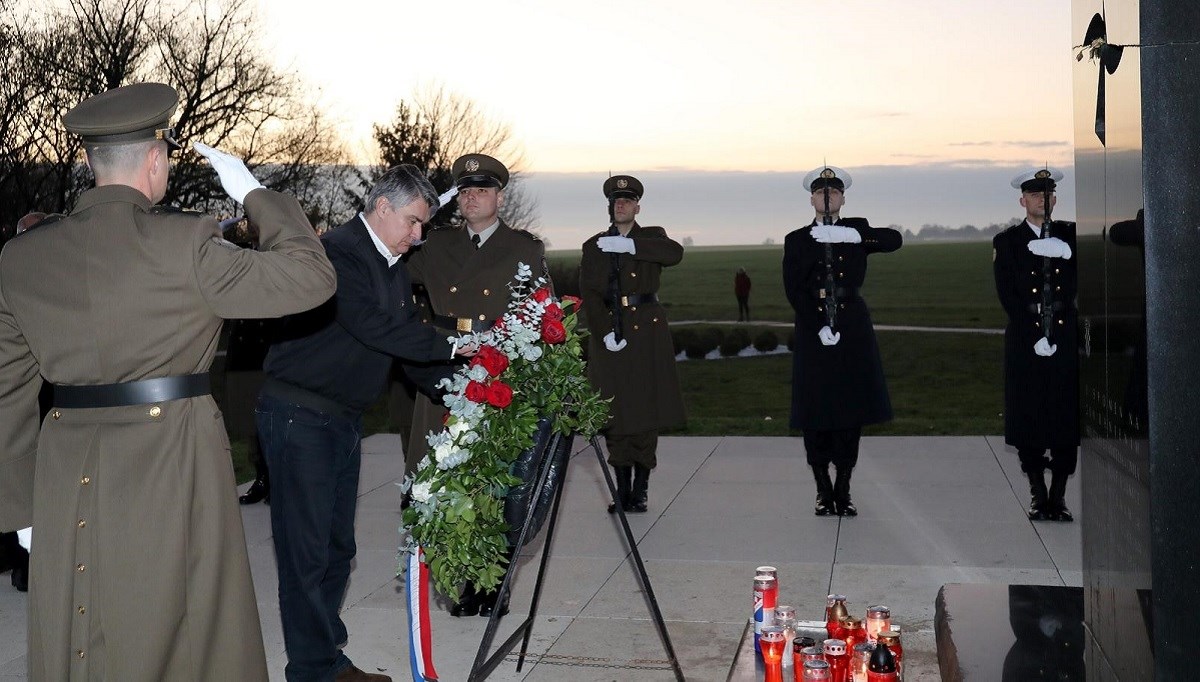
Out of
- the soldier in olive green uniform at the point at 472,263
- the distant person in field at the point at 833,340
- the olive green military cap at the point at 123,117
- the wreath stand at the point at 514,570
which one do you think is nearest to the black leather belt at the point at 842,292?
the distant person in field at the point at 833,340

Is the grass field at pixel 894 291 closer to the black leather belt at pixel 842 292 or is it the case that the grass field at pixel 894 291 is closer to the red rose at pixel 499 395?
the black leather belt at pixel 842 292

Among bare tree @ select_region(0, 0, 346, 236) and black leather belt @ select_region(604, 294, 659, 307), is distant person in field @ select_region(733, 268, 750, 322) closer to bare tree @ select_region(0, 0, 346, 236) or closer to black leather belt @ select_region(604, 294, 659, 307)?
bare tree @ select_region(0, 0, 346, 236)

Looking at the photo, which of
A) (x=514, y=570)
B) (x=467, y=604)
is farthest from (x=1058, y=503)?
(x=514, y=570)

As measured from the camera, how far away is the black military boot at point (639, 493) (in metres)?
8.03

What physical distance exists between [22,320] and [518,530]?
2.05 m

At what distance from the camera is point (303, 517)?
14.5 ft

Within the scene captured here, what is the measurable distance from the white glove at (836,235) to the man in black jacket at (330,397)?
11.5 ft

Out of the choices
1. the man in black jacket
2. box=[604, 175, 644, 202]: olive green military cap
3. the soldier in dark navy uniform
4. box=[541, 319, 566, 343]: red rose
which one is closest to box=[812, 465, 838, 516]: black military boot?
the soldier in dark navy uniform

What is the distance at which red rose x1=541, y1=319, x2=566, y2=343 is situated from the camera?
4.57 m

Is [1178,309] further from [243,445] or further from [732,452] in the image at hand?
[243,445]

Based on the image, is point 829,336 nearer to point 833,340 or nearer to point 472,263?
point 833,340

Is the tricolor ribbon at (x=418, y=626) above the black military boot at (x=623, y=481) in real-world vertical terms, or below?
above

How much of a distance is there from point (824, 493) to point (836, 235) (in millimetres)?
1674

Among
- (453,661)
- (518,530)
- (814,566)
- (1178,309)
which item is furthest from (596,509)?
(1178,309)
